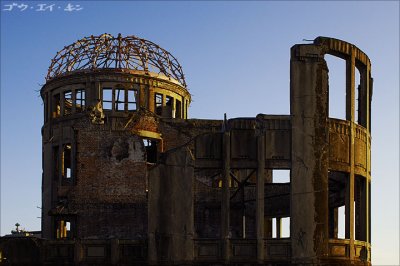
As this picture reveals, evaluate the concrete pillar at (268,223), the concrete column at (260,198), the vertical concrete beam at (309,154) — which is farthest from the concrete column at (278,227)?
the concrete column at (260,198)

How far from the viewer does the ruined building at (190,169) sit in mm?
31172

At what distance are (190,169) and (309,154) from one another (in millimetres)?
5277

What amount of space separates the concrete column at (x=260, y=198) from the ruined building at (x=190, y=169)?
1.8 inches

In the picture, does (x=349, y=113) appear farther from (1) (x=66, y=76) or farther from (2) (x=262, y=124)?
(1) (x=66, y=76)

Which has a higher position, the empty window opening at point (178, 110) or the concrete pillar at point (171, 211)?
the empty window opening at point (178, 110)

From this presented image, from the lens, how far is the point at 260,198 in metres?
31.8

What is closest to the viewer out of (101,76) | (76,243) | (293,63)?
(76,243)

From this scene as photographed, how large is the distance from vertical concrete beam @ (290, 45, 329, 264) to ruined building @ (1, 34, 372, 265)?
0.14 ft

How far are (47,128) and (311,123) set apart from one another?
1744cm

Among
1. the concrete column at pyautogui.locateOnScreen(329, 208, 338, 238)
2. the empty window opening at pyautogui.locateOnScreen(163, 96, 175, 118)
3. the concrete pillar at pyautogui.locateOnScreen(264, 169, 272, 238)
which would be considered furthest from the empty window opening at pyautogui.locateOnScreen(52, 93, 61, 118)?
the concrete column at pyautogui.locateOnScreen(329, 208, 338, 238)

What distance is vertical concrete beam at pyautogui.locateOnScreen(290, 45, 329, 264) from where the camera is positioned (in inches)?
1249

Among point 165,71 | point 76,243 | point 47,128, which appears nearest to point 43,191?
point 47,128

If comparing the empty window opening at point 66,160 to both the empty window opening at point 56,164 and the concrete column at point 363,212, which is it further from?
the concrete column at point 363,212

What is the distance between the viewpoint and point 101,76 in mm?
42000
